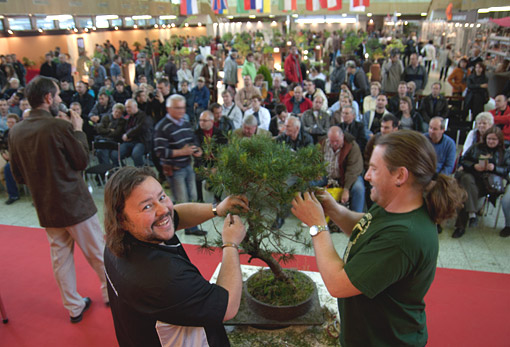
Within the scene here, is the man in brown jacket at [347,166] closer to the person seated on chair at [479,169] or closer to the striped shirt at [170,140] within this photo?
the person seated on chair at [479,169]

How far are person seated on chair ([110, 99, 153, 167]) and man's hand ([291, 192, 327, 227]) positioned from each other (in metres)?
4.34

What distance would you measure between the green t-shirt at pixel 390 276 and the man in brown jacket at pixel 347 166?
2.56 metres

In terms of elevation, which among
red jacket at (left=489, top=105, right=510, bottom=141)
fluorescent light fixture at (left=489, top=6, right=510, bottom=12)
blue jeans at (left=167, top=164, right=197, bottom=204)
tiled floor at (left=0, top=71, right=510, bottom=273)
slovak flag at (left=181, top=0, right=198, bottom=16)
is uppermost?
slovak flag at (left=181, top=0, right=198, bottom=16)

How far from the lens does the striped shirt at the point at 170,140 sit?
3.80 m

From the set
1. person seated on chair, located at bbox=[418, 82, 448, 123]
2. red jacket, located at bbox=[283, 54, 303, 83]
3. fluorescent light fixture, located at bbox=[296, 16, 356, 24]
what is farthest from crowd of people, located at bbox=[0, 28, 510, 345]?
fluorescent light fixture, located at bbox=[296, 16, 356, 24]

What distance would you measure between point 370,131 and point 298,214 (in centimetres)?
406

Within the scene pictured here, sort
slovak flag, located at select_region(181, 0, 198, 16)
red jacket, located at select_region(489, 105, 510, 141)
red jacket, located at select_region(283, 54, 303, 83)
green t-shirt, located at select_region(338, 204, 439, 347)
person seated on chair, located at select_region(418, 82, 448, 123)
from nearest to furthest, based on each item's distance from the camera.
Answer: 1. green t-shirt, located at select_region(338, 204, 439, 347)
2. red jacket, located at select_region(489, 105, 510, 141)
3. person seated on chair, located at select_region(418, 82, 448, 123)
4. red jacket, located at select_region(283, 54, 303, 83)
5. slovak flag, located at select_region(181, 0, 198, 16)

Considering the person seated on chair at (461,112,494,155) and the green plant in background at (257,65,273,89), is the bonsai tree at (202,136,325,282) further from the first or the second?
the green plant in background at (257,65,273,89)

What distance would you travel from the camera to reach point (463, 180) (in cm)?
417

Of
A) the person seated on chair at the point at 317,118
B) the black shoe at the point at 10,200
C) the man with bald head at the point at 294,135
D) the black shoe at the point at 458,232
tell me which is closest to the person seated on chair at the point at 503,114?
the black shoe at the point at 458,232

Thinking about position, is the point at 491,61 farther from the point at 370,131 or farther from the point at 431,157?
the point at 431,157

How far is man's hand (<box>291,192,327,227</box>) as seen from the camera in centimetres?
151

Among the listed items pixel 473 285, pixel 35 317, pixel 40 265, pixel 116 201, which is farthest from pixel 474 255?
pixel 40 265

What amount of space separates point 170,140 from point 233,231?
251 centimetres
